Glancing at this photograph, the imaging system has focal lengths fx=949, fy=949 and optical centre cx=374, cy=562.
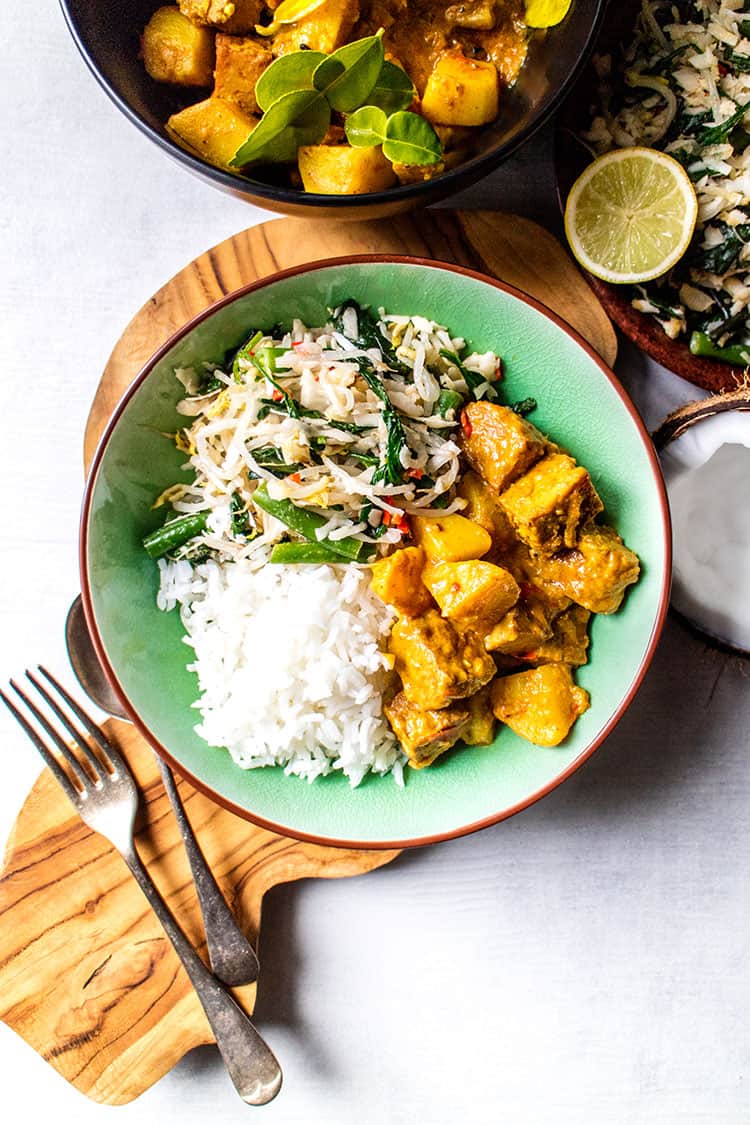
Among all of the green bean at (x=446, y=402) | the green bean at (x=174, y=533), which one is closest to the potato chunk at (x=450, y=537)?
the green bean at (x=446, y=402)

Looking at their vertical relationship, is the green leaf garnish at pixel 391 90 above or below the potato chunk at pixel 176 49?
below

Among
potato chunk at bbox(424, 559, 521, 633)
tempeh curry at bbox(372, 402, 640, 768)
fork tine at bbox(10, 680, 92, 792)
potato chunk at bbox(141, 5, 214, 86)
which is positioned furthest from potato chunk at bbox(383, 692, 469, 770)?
potato chunk at bbox(141, 5, 214, 86)

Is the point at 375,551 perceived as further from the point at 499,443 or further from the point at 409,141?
the point at 409,141

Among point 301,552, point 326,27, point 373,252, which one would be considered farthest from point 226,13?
point 301,552

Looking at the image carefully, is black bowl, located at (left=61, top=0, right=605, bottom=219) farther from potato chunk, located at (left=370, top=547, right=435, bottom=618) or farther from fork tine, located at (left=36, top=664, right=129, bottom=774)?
fork tine, located at (left=36, top=664, right=129, bottom=774)

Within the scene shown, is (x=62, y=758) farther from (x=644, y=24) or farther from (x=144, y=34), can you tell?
(x=644, y=24)

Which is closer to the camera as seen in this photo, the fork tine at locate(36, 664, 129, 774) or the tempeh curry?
the tempeh curry

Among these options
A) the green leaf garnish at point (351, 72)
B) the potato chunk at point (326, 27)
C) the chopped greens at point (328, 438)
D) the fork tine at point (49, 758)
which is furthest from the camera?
the fork tine at point (49, 758)

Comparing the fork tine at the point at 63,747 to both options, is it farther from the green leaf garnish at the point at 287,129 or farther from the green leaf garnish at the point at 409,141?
the green leaf garnish at the point at 409,141
